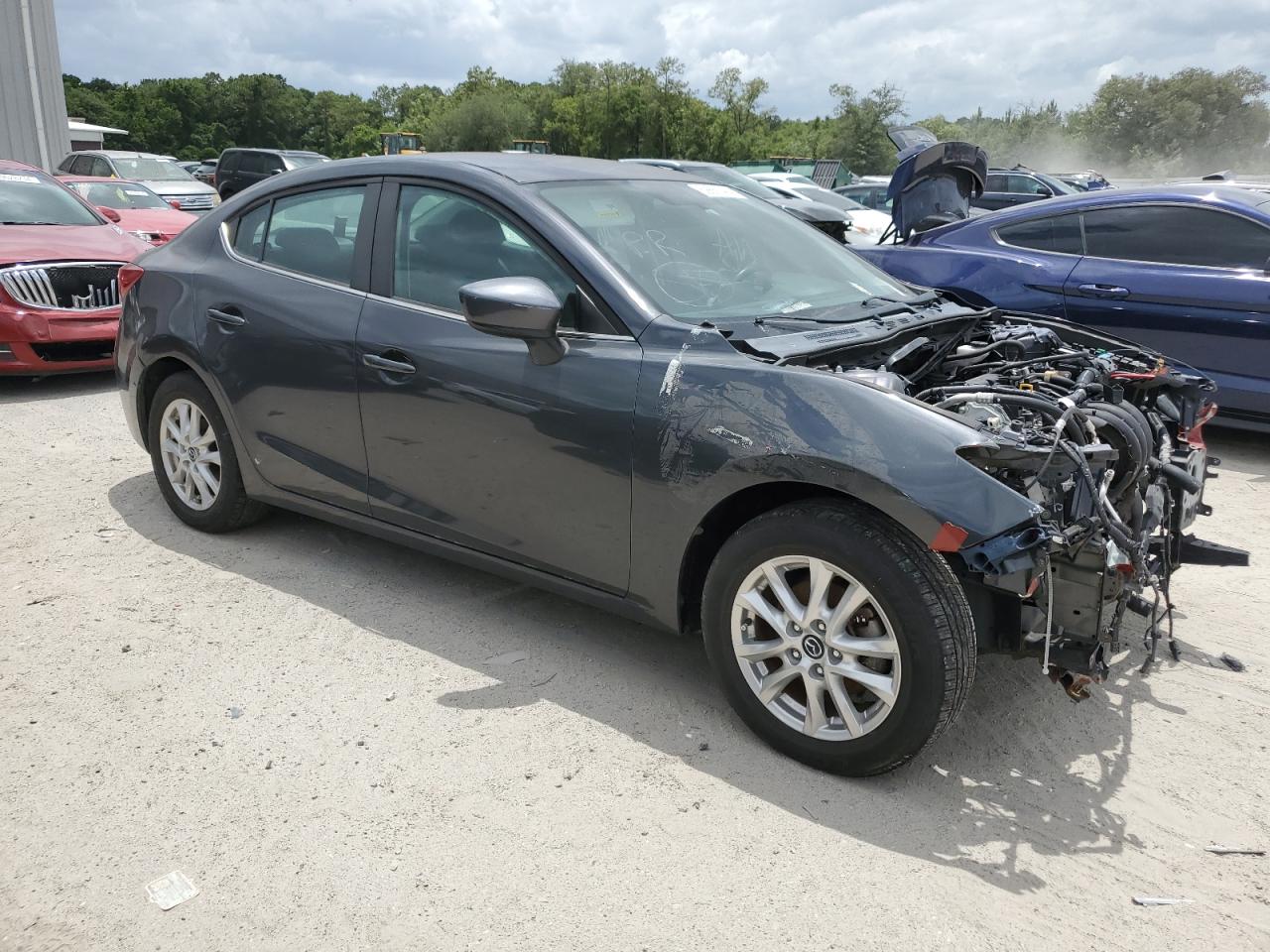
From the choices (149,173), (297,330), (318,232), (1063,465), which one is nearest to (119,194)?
(149,173)

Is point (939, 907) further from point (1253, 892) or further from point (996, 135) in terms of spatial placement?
point (996, 135)

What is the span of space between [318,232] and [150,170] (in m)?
19.1

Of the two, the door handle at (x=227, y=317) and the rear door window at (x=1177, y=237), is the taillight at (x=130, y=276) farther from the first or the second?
the rear door window at (x=1177, y=237)

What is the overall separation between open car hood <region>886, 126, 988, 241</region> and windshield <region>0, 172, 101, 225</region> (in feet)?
22.0

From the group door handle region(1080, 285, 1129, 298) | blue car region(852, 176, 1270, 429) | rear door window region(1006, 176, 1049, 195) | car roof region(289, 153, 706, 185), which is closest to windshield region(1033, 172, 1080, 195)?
rear door window region(1006, 176, 1049, 195)

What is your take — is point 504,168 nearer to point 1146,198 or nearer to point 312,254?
point 312,254

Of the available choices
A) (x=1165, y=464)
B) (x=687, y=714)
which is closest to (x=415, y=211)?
(x=687, y=714)

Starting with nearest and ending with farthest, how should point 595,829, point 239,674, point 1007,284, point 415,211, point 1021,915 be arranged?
point 1021,915, point 595,829, point 239,674, point 415,211, point 1007,284

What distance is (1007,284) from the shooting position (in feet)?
21.8

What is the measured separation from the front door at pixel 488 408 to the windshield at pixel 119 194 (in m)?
12.6

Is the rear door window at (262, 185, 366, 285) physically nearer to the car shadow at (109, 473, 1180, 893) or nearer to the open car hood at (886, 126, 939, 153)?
the car shadow at (109, 473, 1180, 893)

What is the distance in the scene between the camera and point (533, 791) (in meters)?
2.93

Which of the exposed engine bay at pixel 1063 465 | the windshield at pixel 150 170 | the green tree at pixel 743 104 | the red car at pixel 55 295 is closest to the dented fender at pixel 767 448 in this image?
the exposed engine bay at pixel 1063 465

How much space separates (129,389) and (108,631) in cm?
149
